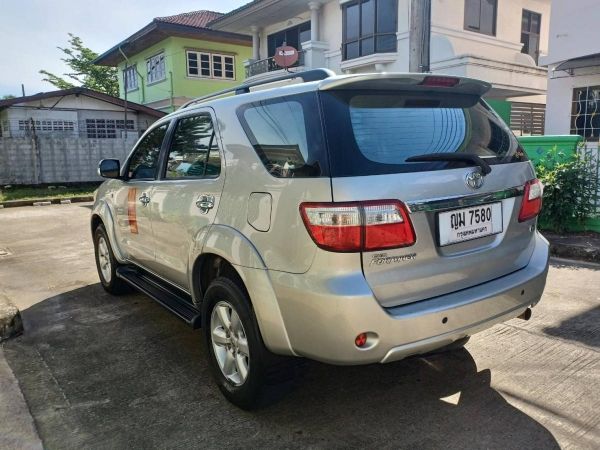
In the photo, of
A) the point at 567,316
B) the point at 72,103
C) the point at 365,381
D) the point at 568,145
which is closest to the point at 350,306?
the point at 365,381

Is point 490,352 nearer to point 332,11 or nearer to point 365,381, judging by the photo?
point 365,381

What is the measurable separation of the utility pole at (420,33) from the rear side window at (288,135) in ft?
16.2

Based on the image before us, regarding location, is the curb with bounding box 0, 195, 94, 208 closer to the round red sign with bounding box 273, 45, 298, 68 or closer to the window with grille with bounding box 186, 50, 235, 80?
the round red sign with bounding box 273, 45, 298, 68

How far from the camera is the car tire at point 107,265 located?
504 cm

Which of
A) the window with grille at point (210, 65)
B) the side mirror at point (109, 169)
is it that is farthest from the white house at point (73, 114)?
the side mirror at point (109, 169)

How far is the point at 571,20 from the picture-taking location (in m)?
11.5

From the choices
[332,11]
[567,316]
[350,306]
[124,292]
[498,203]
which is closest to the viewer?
[350,306]

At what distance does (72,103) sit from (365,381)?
72.8 feet

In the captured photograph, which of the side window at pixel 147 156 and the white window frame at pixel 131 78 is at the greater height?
the white window frame at pixel 131 78

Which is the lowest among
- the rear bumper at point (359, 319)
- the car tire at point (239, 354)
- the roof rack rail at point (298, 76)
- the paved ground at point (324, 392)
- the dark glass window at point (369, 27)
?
the paved ground at point (324, 392)

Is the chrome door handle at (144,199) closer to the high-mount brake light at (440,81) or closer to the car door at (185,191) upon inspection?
the car door at (185,191)

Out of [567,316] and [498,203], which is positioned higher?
[498,203]

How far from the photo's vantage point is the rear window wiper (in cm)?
250

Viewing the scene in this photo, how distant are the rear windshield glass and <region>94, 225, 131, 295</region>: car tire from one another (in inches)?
130
